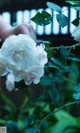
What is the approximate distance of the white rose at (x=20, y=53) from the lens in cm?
95

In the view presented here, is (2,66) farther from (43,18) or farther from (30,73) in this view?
(43,18)

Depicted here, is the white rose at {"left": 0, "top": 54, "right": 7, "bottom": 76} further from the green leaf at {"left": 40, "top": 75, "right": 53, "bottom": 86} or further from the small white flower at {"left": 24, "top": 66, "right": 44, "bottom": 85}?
the green leaf at {"left": 40, "top": 75, "right": 53, "bottom": 86}

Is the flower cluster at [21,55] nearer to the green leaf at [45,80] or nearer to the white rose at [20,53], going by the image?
the white rose at [20,53]

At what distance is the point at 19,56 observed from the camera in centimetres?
96

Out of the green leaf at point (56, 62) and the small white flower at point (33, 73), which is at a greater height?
the green leaf at point (56, 62)

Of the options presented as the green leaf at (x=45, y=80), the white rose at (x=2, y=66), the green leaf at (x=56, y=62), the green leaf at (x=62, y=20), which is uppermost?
the green leaf at (x=62, y=20)

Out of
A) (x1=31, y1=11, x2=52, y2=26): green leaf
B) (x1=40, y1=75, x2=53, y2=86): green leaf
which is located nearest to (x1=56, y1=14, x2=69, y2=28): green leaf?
(x1=31, y1=11, x2=52, y2=26): green leaf

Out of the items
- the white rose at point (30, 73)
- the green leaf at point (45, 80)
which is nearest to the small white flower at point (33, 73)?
the white rose at point (30, 73)

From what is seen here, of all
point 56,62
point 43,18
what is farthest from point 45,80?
point 43,18

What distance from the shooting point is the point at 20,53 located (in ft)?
3.15

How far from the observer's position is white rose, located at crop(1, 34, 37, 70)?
3.12 feet

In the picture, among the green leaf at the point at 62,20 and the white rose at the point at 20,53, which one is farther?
the green leaf at the point at 62,20

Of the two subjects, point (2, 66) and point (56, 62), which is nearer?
point (2, 66)

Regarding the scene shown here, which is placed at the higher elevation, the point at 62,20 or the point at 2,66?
the point at 62,20
